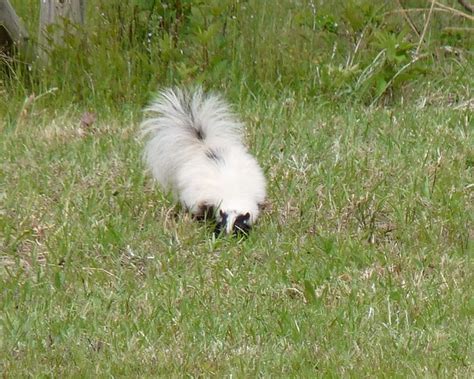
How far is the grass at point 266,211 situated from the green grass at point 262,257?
0.01 metres

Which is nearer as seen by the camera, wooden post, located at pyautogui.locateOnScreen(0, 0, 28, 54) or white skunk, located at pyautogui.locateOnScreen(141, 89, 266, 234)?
white skunk, located at pyautogui.locateOnScreen(141, 89, 266, 234)

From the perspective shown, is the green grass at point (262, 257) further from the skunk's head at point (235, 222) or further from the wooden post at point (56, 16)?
the wooden post at point (56, 16)

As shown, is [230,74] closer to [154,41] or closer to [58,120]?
[154,41]

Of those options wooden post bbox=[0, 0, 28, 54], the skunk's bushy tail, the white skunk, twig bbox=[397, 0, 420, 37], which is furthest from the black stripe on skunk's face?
wooden post bbox=[0, 0, 28, 54]

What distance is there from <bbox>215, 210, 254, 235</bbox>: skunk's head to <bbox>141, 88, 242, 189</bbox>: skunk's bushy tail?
52 centimetres

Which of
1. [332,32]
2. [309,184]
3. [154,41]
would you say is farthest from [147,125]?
[332,32]

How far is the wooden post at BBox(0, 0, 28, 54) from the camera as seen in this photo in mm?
8516

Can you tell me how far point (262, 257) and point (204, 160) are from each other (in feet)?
2.77

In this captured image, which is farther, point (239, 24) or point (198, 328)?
point (239, 24)

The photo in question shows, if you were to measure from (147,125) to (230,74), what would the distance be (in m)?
1.49

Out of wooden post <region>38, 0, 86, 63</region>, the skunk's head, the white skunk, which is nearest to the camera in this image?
the skunk's head

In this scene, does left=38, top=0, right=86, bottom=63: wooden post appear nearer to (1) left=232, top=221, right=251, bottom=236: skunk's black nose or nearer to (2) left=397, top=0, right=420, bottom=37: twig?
(2) left=397, top=0, right=420, bottom=37: twig

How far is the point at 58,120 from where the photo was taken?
7.83 meters

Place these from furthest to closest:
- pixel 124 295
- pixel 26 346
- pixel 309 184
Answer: pixel 309 184
pixel 124 295
pixel 26 346
